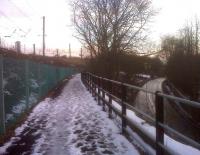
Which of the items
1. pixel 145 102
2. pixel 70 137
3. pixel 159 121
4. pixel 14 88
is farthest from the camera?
pixel 145 102

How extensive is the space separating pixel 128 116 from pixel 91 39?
1148 inches

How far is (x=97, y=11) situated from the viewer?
34.6 m

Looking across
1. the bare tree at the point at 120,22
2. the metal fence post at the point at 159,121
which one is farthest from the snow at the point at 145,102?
the metal fence post at the point at 159,121

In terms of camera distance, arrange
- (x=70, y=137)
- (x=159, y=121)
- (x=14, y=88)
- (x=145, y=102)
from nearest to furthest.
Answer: (x=159, y=121) → (x=70, y=137) → (x=14, y=88) → (x=145, y=102)

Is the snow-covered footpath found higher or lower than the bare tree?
lower

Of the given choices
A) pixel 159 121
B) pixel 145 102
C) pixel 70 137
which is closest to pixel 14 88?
pixel 70 137

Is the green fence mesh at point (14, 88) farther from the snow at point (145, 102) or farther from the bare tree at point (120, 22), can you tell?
the bare tree at point (120, 22)

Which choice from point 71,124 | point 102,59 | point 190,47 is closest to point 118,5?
point 102,59

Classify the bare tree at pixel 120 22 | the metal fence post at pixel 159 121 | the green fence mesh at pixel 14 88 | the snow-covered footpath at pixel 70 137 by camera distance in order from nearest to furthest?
the metal fence post at pixel 159 121, the snow-covered footpath at pixel 70 137, the green fence mesh at pixel 14 88, the bare tree at pixel 120 22

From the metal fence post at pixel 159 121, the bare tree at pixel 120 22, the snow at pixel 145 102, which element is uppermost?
the bare tree at pixel 120 22

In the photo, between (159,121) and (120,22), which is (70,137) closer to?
(159,121)

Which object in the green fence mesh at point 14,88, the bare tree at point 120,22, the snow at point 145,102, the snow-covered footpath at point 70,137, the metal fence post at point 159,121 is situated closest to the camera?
the metal fence post at point 159,121

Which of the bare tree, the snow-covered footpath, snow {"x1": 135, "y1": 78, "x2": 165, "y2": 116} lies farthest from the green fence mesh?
the bare tree

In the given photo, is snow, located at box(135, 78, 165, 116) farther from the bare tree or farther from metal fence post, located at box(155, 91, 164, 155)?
metal fence post, located at box(155, 91, 164, 155)
